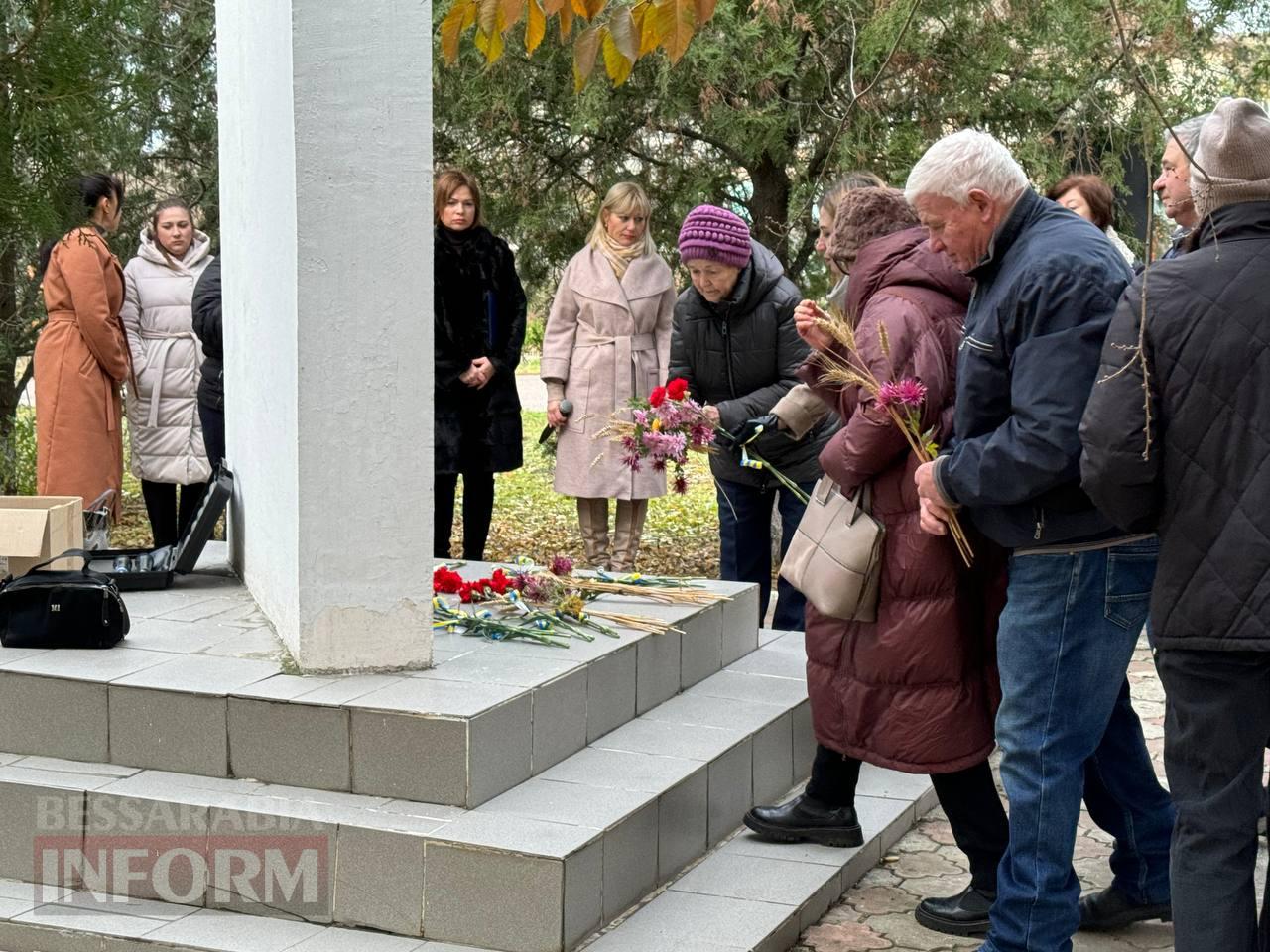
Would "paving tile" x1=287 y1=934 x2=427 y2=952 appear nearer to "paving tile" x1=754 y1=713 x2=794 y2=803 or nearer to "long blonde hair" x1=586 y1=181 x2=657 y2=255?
"paving tile" x1=754 y1=713 x2=794 y2=803

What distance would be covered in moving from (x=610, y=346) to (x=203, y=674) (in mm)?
3544

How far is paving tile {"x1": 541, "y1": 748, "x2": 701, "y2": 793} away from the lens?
13.6ft

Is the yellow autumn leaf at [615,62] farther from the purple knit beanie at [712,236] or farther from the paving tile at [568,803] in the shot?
the purple knit beanie at [712,236]

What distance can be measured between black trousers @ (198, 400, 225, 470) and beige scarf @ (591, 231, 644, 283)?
1950mm

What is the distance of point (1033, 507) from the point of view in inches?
137

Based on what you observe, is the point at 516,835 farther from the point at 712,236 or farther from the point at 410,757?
the point at 712,236

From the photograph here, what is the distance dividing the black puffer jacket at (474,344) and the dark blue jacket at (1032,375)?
3.81m

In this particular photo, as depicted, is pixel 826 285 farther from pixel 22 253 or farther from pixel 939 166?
pixel 939 166

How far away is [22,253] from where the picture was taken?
8531 mm

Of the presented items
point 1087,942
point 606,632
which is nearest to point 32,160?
point 606,632

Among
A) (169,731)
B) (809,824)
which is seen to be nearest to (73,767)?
(169,731)

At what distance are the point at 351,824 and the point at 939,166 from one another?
209cm

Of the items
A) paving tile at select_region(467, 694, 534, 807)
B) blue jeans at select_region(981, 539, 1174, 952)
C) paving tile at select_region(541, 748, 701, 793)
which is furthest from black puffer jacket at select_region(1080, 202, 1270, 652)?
paving tile at select_region(467, 694, 534, 807)

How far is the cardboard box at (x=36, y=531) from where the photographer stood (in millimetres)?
5184
